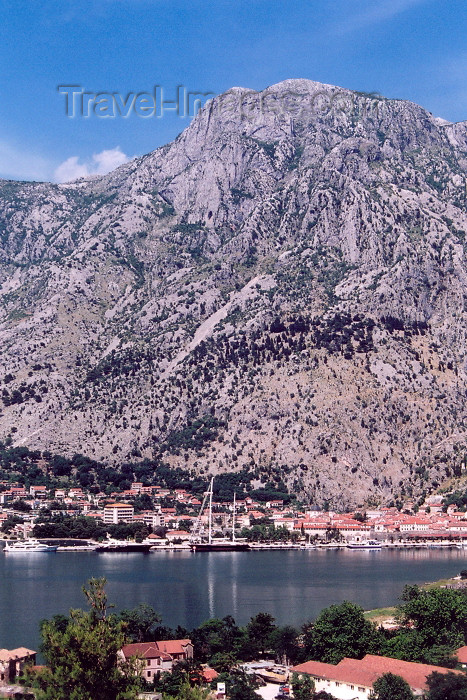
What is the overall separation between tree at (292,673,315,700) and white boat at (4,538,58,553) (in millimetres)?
89664

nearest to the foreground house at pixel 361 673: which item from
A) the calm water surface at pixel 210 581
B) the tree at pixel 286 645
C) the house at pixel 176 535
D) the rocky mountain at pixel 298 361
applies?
the tree at pixel 286 645

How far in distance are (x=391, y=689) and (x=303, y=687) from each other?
4.42 meters

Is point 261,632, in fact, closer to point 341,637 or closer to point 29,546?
point 341,637

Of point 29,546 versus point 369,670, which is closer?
point 369,670

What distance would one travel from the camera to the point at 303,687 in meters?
42.7

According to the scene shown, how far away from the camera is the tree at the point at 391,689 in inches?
1559

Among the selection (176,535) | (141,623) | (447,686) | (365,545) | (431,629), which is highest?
(176,535)

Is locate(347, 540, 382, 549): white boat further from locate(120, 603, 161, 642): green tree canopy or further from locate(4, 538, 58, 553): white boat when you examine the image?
locate(120, 603, 161, 642): green tree canopy

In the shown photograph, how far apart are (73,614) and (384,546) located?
116 metres

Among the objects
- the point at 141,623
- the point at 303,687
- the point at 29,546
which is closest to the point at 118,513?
the point at 29,546

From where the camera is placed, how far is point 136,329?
7510 inches

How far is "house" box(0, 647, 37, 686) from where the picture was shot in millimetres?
45772

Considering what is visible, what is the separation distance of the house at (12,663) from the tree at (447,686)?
1805cm

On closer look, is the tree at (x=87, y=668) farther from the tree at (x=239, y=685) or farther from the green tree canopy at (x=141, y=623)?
the green tree canopy at (x=141, y=623)
